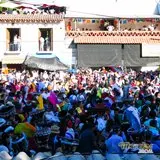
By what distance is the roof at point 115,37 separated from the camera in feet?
119

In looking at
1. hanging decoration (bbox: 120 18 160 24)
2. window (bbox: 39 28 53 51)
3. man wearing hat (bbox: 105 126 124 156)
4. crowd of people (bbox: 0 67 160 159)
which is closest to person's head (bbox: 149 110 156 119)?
crowd of people (bbox: 0 67 160 159)

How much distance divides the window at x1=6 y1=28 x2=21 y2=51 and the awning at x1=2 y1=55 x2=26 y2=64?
68cm

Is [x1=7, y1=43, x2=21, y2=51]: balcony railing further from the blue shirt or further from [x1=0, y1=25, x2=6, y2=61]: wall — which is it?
the blue shirt

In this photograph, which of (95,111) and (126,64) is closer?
(95,111)

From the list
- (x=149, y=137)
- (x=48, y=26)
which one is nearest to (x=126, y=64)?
(x=48, y=26)

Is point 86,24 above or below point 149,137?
above

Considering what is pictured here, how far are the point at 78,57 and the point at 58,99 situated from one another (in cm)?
1922

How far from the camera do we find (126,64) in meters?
36.1

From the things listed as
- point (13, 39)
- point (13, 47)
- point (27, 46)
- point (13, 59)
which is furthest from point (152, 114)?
point (13, 39)

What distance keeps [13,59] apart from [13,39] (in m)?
1.72

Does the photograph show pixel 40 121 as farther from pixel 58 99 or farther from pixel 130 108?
pixel 58 99

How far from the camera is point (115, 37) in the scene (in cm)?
3662

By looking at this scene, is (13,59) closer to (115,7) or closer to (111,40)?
(111,40)

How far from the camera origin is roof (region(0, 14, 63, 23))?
35.5m
